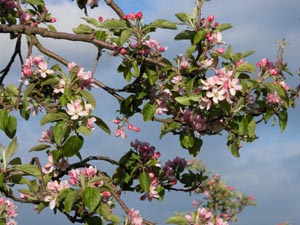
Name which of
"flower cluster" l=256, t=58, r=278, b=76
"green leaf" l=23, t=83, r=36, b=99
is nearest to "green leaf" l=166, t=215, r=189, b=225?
"flower cluster" l=256, t=58, r=278, b=76

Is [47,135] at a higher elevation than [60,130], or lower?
higher

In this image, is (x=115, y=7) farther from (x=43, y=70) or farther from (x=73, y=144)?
(x=73, y=144)

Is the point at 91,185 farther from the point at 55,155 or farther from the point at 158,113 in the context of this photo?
the point at 158,113

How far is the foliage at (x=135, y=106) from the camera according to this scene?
16.5 feet

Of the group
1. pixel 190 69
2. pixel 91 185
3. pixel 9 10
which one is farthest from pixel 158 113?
pixel 9 10

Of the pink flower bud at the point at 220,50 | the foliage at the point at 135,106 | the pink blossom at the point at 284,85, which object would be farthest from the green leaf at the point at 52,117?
the pink blossom at the point at 284,85

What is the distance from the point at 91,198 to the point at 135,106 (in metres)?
1.34

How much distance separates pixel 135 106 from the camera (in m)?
5.99

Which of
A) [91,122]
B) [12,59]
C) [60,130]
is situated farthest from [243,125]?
[12,59]

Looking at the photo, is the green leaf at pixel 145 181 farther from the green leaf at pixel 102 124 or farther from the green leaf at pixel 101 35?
the green leaf at pixel 101 35

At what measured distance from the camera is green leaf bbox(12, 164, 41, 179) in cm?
527

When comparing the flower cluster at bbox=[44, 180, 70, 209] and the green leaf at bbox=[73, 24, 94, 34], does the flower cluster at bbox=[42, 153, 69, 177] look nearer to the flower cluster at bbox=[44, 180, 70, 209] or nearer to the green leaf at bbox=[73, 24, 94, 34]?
the flower cluster at bbox=[44, 180, 70, 209]

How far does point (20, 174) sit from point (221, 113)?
170cm

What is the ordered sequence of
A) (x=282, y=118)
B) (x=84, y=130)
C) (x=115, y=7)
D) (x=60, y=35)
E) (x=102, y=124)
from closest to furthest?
(x=84, y=130) < (x=102, y=124) < (x=282, y=118) < (x=60, y=35) < (x=115, y=7)
